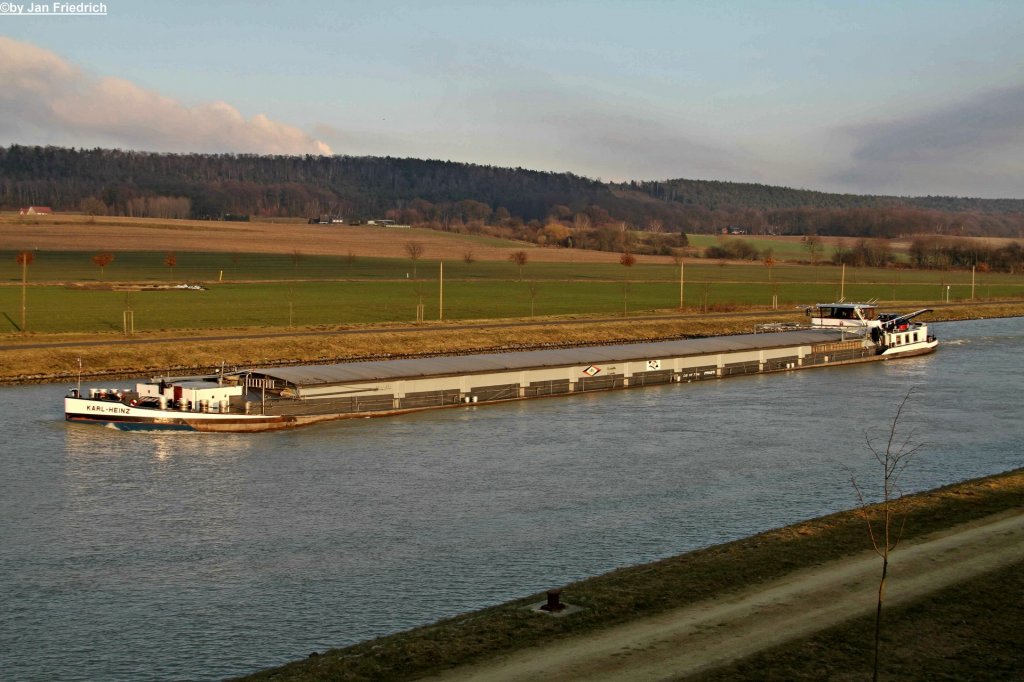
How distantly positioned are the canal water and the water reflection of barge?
50.4 inches

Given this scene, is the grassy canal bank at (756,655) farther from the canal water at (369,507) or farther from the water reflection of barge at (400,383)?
the water reflection of barge at (400,383)

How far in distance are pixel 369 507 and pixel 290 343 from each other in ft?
122

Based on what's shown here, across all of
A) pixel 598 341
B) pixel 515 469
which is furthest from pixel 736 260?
pixel 515 469

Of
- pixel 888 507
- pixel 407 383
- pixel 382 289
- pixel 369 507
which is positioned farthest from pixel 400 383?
pixel 382 289

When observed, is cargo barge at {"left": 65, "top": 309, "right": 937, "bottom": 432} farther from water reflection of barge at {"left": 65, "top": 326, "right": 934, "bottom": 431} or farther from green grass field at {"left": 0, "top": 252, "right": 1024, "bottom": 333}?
green grass field at {"left": 0, "top": 252, "right": 1024, "bottom": 333}

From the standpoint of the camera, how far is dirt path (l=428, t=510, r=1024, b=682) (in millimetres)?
17812

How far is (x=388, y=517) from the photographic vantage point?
1166 inches

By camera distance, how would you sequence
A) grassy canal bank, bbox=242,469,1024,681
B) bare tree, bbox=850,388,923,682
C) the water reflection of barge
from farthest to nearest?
the water reflection of barge → bare tree, bbox=850,388,923,682 → grassy canal bank, bbox=242,469,1024,681

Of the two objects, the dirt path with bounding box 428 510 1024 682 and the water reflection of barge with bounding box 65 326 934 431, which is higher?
the water reflection of barge with bounding box 65 326 934 431

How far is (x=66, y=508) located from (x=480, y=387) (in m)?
24.7

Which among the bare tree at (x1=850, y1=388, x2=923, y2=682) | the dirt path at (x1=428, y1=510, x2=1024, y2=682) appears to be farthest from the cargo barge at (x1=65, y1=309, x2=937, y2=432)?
the dirt path at (x1=428, y1=510, x2=1024, y2=682)

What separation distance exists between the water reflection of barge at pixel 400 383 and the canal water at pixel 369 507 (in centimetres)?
128

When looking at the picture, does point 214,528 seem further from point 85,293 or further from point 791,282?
point 791,282

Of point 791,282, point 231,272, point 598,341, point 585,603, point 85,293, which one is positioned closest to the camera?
point 585,603
